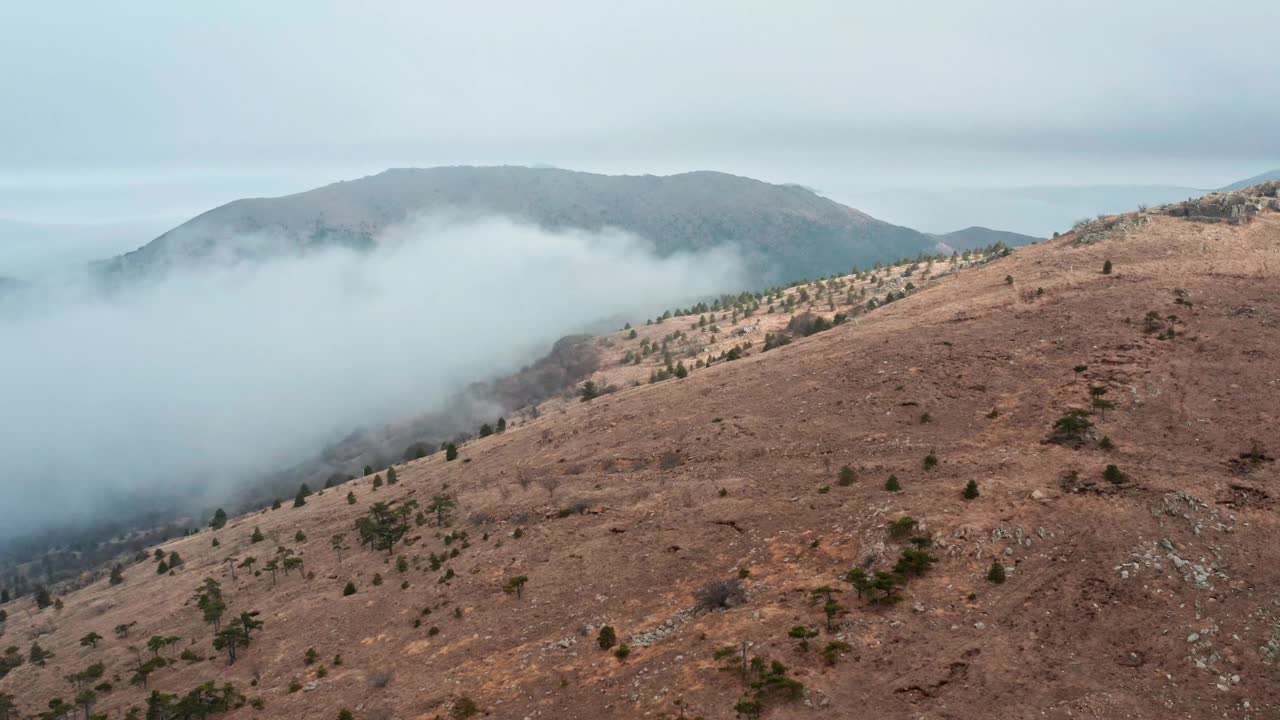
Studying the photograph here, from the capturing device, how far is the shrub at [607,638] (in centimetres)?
4025

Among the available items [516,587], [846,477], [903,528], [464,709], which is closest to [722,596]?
[903,528]

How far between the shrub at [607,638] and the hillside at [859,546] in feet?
2.60

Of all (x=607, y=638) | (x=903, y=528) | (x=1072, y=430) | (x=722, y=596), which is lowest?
(x=607, y=638)

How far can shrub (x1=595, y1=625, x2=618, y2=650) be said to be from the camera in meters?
40.2

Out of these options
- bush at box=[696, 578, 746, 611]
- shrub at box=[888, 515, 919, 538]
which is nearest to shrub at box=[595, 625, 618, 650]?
bush at box=[696, 578, 746, 611]

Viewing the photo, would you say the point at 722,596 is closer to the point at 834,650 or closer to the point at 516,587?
the point at 834,650

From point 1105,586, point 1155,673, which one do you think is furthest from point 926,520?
point 1155,673

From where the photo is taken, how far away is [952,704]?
97.3 feet

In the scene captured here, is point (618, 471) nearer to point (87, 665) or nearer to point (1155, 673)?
point (1155, 673)

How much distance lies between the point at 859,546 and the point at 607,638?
1629cm

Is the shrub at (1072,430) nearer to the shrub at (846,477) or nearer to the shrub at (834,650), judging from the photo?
the shrub at (846,477)

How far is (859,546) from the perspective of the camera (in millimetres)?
42125

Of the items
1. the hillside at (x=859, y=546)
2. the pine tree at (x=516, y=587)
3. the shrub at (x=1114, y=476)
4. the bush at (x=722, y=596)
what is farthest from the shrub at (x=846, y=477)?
the pine tree at (x=516, y=587)

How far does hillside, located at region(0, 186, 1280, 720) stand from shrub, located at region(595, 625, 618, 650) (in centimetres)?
79
